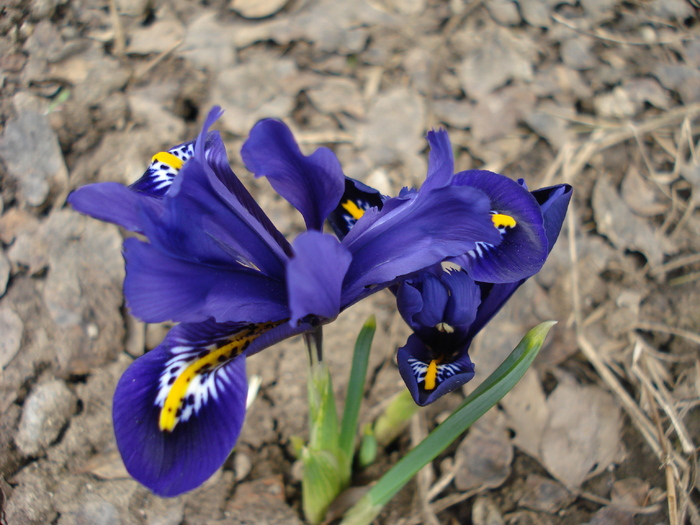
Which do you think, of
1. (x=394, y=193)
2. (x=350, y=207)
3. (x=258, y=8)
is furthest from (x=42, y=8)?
(x=350, y=207)

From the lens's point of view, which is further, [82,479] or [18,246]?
[18,246]

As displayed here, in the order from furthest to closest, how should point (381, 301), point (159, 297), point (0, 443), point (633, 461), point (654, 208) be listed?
point (654, 208) < point (381, 301) < point (633, 461) < point (0, 443) < point (159, 297)

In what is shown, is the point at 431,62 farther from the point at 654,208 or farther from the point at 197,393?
the point at 197,393

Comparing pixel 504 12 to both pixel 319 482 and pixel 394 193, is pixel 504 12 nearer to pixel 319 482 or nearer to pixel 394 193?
pixel 394 193

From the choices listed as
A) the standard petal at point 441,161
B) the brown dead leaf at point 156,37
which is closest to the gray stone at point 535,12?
the brown dead leaf at point 156,37

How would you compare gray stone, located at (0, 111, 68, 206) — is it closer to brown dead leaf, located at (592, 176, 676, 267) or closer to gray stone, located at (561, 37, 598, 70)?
brown dead leaf, located at (592, 176, 676, 267)

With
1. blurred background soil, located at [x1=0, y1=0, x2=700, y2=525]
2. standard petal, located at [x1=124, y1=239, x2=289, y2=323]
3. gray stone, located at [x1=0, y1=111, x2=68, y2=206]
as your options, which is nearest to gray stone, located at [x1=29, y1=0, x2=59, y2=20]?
blurred background soil, located at [x1=0, y1=0, x2=700, y2=525]

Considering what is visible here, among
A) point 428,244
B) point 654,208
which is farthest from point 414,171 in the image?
point 428,244
